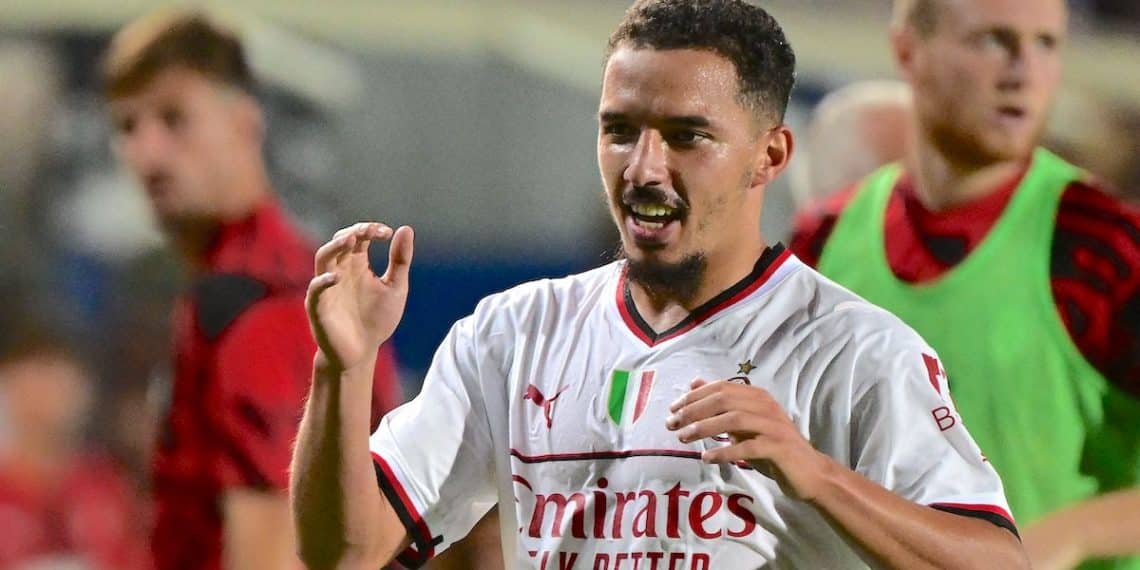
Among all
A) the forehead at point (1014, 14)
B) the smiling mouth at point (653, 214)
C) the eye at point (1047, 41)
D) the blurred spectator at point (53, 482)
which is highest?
the forehead at point (1014, 14)

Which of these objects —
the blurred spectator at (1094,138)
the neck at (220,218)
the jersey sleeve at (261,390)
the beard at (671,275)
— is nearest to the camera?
the beard at (671,275)

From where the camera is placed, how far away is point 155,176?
4.22m

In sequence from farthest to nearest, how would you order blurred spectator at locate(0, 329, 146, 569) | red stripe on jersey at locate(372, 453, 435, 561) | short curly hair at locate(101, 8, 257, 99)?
blurred spectator at locate(0, 329, 146, 569)
short curly hair at locate(101, 8, 257, 99)
red stripe on jersey at locate(372, 453, 435, 561)

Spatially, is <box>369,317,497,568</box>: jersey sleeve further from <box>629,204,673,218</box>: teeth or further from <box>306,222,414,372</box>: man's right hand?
<box>629,204,673,218</box>: teeth

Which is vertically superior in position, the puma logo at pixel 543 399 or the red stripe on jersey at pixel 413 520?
the puma logo at pixel 543 399

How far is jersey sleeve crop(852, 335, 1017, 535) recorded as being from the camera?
2.55 meters

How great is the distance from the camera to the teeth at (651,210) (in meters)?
2.68

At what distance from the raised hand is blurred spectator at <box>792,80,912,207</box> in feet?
9.14

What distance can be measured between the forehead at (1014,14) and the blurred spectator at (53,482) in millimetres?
4001

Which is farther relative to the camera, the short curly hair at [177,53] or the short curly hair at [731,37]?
the short curly hair at [177,53]

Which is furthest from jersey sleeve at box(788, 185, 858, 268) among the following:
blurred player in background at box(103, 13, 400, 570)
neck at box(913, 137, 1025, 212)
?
blurred player in background at box(103, 13, 400, 570)

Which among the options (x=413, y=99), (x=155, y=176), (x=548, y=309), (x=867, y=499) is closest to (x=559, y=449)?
(x=548, y=309)

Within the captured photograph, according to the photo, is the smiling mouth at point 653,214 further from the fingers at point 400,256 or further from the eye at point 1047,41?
the eye at point 1047,41

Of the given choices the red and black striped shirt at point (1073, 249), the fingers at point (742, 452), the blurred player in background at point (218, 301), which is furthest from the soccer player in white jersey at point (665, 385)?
the red and black striped shirt at point (1073, 249)
